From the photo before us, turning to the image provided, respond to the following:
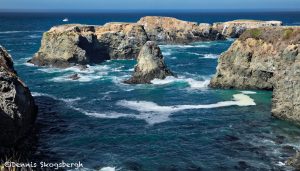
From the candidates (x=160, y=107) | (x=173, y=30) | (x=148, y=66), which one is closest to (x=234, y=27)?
(x=173, y=30)

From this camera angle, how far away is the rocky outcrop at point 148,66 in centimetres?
8762

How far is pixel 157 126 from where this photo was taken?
190ft

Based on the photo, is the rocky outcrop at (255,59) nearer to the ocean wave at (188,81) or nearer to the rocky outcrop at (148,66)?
the ocean wave at (188,81)

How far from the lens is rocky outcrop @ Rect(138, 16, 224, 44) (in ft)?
543

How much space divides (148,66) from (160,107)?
849 inches

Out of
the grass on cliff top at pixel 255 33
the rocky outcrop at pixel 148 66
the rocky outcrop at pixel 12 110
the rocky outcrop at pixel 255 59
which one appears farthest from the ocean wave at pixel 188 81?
the rocky outcrop at pixel 12 110

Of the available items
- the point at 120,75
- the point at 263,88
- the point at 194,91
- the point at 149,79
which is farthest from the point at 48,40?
the point at 263,88

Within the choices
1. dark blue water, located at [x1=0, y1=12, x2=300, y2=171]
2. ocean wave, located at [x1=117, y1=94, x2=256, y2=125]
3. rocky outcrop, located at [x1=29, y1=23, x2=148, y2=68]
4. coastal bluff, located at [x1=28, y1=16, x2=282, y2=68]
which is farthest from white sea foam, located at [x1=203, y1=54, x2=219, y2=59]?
ocean wave, located at [x1=117, y1=94, x2=256, y2=125]

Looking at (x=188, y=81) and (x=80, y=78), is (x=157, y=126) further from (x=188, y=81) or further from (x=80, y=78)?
(x=80, y=78)

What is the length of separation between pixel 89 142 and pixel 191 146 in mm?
12359

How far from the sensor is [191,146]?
165ft

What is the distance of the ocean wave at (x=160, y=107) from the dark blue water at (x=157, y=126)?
145mm

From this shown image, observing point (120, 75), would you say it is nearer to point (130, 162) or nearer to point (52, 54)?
point (52, 54)

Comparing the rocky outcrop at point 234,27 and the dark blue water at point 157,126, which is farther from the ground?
the rocky outcrop at point 234,27
